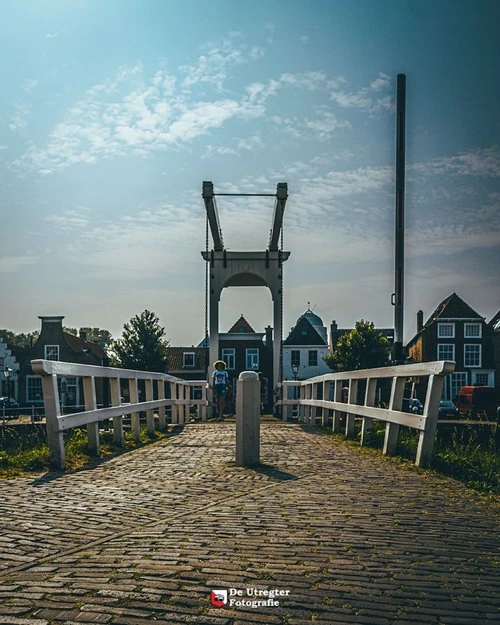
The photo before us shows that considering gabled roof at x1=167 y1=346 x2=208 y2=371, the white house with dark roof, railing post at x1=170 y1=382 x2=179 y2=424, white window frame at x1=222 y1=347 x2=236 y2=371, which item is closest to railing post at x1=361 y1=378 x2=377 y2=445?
railing post at x1=170 y1=382 x2=179 y2=424

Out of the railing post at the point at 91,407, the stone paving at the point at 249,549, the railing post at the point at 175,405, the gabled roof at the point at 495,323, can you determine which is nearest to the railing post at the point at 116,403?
the railing post at the point at 91,407

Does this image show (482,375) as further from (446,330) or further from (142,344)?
(142,344)

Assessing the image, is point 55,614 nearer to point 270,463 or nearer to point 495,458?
point 270,463

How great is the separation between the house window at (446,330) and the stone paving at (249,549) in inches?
2151

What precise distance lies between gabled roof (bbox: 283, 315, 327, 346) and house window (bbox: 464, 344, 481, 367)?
679 inches

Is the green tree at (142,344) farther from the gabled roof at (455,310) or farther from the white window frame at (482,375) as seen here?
the white window frame at (482,375)

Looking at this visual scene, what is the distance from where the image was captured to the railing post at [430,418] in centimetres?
693

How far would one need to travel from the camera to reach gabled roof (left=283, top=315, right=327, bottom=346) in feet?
244

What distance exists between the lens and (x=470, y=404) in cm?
4338

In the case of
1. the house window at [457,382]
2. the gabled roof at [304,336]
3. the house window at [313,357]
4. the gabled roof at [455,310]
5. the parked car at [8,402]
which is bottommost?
the parked car at [8,402]

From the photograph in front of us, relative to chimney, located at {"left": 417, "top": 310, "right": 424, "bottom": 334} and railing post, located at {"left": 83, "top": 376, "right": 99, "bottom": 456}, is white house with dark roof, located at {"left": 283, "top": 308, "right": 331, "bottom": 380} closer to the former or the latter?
chimney, located at {"left": 417, "top": 310, "right": 424, "bottom": 334}

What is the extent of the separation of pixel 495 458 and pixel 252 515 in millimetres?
3885

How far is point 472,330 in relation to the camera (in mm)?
60062

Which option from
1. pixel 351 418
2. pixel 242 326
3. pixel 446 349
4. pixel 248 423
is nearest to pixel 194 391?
pixel 351 418
